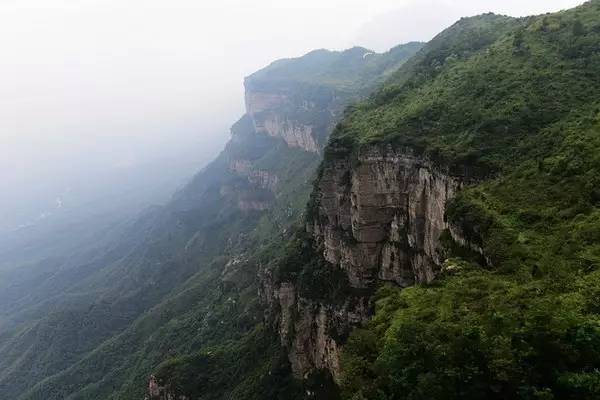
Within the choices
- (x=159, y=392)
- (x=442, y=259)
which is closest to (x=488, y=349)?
(x=442, y=259)

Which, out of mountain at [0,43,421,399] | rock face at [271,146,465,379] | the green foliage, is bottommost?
mountain at [0,43,421,399]

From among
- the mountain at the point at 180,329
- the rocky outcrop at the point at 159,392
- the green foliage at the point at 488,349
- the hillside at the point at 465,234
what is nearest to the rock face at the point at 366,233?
the hillside at the point at 465,234

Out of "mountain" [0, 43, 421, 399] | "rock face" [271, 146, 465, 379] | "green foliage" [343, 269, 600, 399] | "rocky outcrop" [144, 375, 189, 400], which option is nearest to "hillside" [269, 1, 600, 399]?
"green foliage" [343, 269, 600, 399]

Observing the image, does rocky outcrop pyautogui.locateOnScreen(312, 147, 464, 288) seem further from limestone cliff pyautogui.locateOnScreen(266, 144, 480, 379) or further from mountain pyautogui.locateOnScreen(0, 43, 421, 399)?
mountain pyautogui.locateOnScreen(0, 43, 421, 399)

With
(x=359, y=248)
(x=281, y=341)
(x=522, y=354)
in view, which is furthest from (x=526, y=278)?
(x=281, y=341)

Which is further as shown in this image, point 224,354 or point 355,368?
point 224,354

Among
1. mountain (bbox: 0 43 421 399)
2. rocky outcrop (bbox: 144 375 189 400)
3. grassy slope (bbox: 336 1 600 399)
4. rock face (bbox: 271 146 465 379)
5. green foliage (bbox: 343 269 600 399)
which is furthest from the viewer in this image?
mountain (bbox: 0 43 421 399)

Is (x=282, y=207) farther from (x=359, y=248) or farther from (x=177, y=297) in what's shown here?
(x=359, y=248)

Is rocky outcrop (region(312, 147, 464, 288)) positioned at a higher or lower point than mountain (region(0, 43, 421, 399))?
higher
